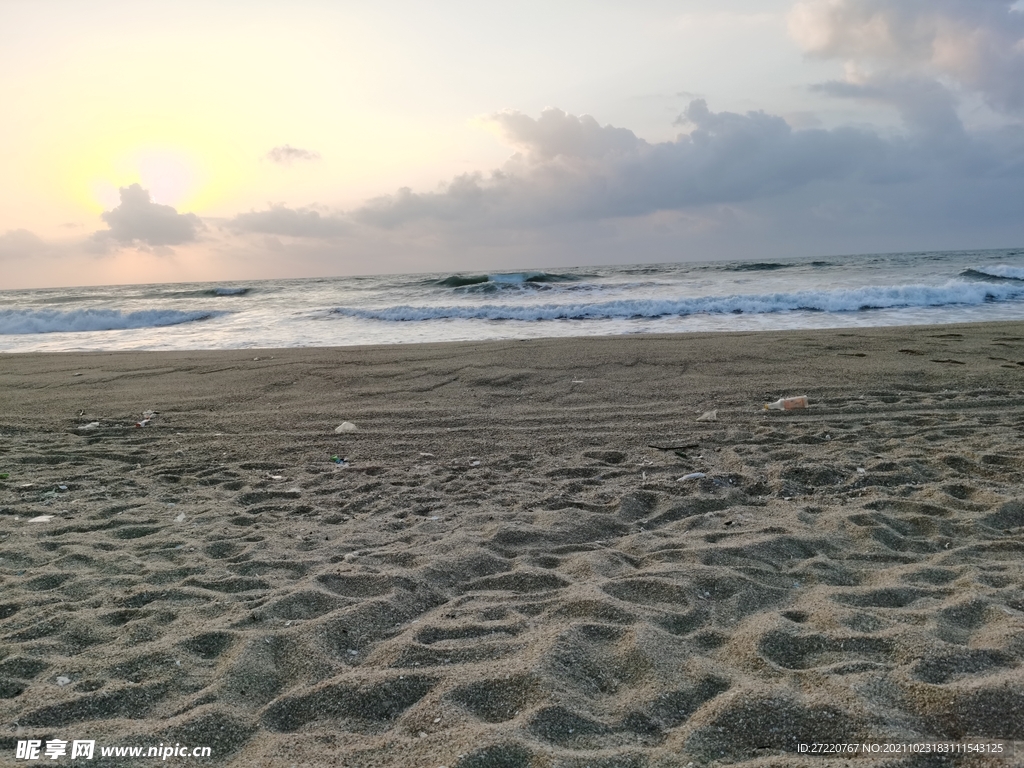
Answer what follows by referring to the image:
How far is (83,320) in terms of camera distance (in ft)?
55.3

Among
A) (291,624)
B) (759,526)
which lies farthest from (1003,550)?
(291,624)

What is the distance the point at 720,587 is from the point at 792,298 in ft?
46.5

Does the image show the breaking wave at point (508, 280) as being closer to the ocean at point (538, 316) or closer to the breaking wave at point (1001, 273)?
the ocean at point (538, 316)

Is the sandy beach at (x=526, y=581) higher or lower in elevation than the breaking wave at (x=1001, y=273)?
lower

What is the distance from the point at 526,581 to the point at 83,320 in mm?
18103

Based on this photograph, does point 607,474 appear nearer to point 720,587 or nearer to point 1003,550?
point 720,587

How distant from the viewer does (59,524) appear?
3516 mm

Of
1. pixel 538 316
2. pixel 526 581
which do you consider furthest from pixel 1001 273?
pixel 526 581

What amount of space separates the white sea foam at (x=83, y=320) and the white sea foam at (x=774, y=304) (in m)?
6.92

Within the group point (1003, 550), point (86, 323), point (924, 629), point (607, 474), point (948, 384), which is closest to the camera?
point (924, 629)

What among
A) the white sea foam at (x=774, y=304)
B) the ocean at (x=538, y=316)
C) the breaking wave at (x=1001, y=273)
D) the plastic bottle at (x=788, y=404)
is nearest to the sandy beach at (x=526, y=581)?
the plastic bottle at (x=788, y=404)

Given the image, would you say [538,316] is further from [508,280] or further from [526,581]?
[526,581]

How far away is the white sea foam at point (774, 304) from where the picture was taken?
1468 cm

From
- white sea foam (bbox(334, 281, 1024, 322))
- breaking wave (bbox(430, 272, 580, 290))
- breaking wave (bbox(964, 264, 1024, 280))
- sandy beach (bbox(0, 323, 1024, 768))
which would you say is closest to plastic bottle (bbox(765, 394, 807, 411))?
sandy beach (bbox(0, 323, 1024, 768))
